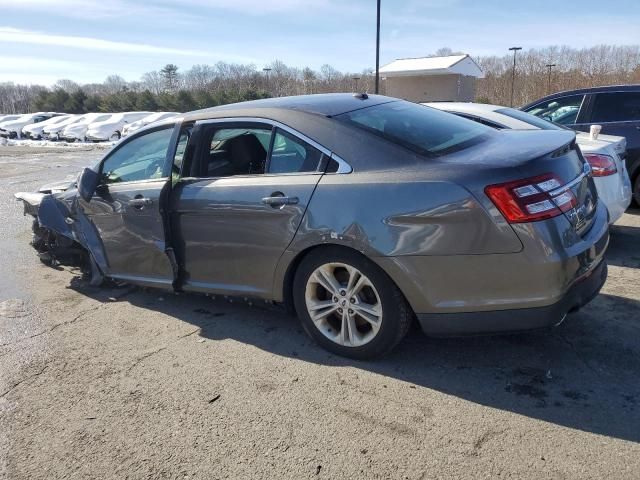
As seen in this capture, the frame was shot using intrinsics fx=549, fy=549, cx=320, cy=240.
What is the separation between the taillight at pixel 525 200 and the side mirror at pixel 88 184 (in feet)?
11.1

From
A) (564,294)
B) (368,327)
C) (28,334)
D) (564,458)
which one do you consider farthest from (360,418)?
(28,334)

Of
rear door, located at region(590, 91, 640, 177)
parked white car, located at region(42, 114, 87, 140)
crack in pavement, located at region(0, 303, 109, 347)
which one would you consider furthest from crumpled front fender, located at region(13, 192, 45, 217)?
parked white car, located at region(42, 114, 87, 140)

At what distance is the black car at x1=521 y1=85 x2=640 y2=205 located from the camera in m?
7.20

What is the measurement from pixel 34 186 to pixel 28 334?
32.6 feet

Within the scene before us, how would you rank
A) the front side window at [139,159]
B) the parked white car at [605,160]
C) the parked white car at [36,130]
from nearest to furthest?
the front side window at [139,159], the parked white car at [605,160], the parked white car at [36,130]

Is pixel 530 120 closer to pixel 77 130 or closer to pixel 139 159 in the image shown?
pixel 139 159

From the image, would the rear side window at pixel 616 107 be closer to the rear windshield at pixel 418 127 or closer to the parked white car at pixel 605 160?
the parked white car at pixel 605 160

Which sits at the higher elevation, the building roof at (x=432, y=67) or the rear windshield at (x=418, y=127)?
the building roof at (x=432, y=67)

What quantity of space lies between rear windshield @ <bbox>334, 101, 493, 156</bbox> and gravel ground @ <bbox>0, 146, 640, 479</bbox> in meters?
1.32

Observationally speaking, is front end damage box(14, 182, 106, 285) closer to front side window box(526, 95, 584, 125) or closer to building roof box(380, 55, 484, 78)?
front side window box(526, 95, 584, 125)

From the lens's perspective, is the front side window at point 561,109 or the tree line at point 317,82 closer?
the front side window at point 561,109

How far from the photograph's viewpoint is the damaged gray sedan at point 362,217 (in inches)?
115

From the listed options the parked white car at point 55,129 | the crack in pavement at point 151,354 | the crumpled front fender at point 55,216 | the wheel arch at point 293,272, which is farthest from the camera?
the parked white car at point 55,129

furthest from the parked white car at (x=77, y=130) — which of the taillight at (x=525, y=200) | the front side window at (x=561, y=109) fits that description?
the taillight at (x=525, y=200)
